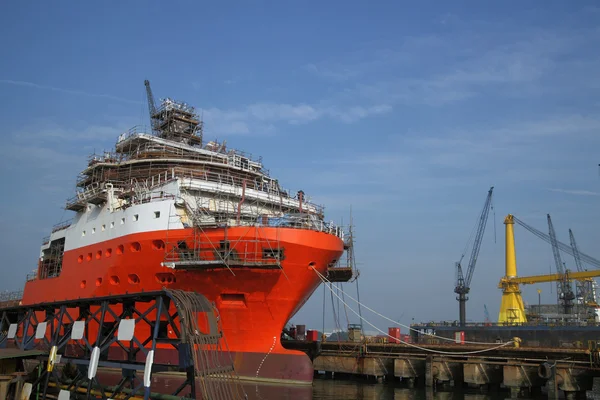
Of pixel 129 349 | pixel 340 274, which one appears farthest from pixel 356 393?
pixel 129 349

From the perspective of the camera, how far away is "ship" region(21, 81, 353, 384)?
2283 cm

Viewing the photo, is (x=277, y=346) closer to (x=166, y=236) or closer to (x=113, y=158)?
(x=166, y=236)

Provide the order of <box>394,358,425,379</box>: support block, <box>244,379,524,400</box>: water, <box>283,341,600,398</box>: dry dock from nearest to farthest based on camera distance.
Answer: <box>244,379,524,400</box>: water
<box>283,341,600,398</box>: dry dock
<box>394,358,425,379</box>: support block

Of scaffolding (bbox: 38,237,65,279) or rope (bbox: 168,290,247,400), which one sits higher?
scaffolding (bbox: 38,237,65,279)

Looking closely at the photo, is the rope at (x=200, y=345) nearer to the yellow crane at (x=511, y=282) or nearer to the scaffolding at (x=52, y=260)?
the scaffolding at (x=52, y=260)

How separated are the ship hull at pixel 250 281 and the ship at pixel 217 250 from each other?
0.15 ft

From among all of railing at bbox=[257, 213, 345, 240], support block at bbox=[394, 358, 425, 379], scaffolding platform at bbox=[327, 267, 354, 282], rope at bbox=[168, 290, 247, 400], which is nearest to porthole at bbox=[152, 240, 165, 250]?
railing at bbox=[257, 213, 345, 240]

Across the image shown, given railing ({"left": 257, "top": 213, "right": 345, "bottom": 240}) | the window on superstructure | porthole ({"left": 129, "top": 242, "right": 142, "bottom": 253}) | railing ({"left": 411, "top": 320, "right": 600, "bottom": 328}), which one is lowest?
railing ({"left": 411, "top": 320, "right": 600, "bottom": 328})

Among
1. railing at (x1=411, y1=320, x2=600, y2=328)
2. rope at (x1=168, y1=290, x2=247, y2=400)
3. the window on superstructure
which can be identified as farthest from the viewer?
railing at (x1=411, y1=320, x2=600, y2=328)

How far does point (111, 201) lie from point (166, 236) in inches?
230

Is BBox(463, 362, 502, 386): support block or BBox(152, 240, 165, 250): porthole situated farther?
BBox(463, 362, 502, 386): support block

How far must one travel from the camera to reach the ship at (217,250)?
2283cm

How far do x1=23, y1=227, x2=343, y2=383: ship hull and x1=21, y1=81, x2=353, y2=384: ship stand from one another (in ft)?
0.15

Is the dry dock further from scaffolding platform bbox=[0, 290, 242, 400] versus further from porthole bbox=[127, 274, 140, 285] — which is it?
scaffolding platform bbox=[0, 290, 242, 400]
